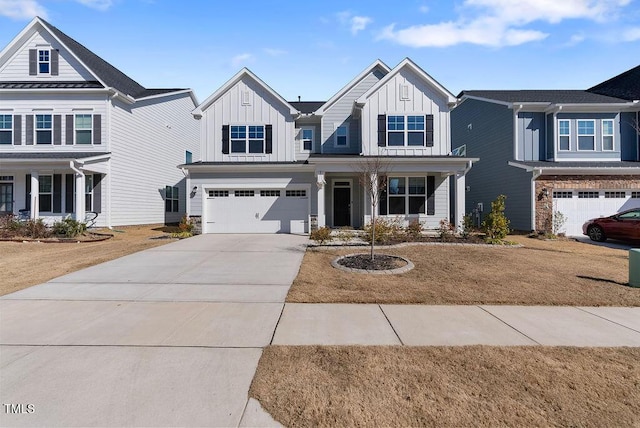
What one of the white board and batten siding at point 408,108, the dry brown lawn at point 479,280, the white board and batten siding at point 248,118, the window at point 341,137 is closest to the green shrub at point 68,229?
the white board and batten siding at point 248,118

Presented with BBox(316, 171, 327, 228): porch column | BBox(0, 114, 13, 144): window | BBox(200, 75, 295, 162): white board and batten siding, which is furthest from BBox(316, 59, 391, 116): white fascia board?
BBox(0, 114, 13, 144): window

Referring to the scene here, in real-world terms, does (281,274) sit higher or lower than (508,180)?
lower

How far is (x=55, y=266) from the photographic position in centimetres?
872

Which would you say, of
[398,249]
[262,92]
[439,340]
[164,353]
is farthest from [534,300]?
[262,92]

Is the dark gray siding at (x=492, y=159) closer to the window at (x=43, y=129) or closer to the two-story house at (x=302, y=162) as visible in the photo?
the two-story house at (x=302, y=162)

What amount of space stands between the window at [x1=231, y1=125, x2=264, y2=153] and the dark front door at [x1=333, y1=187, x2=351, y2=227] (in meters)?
4.42

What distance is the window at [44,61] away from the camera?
17766 mm

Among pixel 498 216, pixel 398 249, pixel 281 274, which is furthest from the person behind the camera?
pixel 498 216

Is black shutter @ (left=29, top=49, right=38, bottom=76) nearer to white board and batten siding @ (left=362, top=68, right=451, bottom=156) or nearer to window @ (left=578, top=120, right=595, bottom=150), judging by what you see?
white board and batten siding @ (left=362, top=68, right=451, bottom=156)

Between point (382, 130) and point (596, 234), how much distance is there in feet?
33.1

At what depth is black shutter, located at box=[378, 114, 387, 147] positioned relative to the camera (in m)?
15.9

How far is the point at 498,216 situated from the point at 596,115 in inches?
419

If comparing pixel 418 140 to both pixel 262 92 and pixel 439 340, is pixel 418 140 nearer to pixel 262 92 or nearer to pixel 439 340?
pixel 262 92

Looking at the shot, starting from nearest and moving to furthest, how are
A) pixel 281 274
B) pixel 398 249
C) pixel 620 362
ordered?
pixel 620 362 → pixel 281 274 → pixel 398 249
